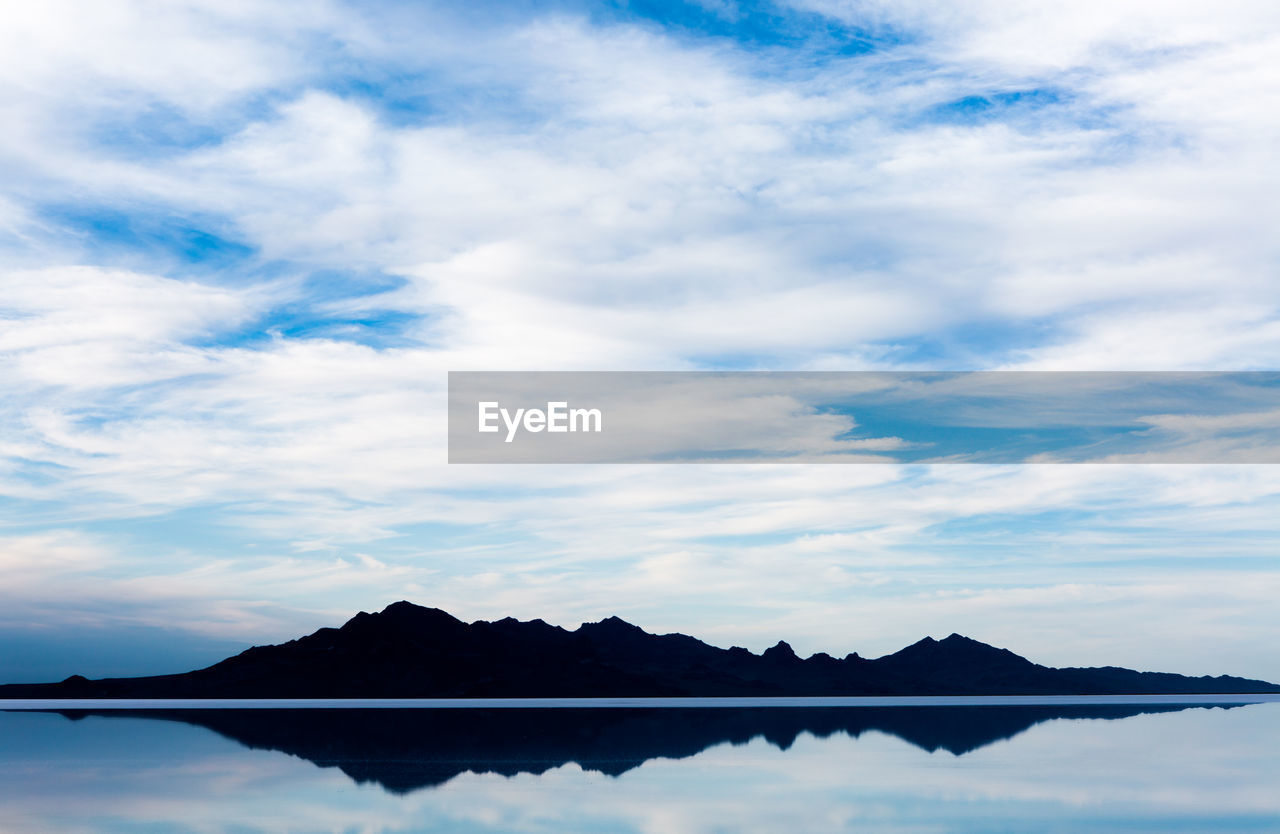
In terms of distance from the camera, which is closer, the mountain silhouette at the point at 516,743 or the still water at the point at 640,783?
the still water at the point at 640,783

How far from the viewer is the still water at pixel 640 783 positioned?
124 feet

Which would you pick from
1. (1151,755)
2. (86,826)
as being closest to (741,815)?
(86,826)

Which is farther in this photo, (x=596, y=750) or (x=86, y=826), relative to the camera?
(x=596, y=750)

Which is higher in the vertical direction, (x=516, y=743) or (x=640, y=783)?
(x=516, y=743)

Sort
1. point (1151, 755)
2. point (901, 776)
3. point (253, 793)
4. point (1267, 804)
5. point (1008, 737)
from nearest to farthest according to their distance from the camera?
point (1267, 804) < point (253, 793) < point (901, 776) < point (1151, 755) < point (1008, 737)

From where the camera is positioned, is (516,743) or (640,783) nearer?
(640,783)

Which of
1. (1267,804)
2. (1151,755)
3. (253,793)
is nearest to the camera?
(1267,804)

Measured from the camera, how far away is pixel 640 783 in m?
48.1

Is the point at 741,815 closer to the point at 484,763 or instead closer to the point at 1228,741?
the point at 484,763

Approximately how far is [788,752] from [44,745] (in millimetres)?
46689

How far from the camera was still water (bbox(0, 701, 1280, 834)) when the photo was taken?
1490 inches

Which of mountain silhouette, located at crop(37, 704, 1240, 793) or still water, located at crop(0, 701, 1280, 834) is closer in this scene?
still water, located at crop(0, 701, 1280, 834)

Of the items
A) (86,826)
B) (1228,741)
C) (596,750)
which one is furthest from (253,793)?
(1228,741)

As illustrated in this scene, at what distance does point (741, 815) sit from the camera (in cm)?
3891
